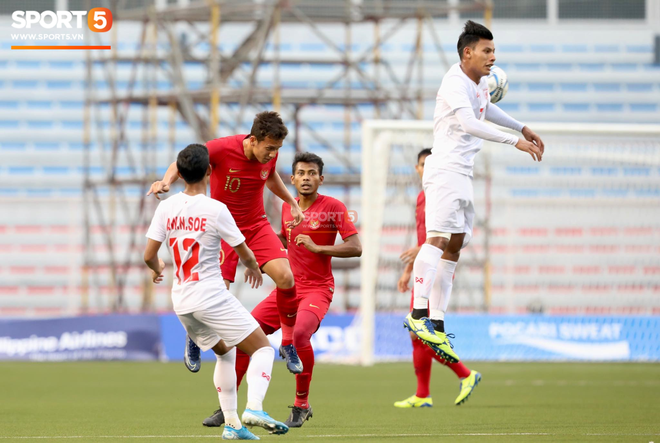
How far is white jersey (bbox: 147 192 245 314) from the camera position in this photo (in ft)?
19.8

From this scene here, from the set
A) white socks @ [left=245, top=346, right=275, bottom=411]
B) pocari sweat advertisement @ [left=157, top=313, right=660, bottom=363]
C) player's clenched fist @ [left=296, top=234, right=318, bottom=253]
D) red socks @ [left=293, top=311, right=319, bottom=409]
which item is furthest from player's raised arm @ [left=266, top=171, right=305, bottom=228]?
pocari sweat advertisement @ [left=157, top=313, right=660, bottom=363]

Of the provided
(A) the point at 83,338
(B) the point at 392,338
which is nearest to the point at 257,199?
(B) the point at 392,338

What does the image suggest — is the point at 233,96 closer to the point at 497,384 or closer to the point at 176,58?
the point at 176,58

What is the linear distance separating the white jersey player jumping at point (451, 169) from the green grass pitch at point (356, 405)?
83 centimetres

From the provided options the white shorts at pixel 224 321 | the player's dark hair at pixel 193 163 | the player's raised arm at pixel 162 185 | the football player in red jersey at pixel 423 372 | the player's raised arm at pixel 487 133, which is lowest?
the football player in red jersey at pixel 423 372

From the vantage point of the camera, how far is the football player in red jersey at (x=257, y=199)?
7203 millimetres

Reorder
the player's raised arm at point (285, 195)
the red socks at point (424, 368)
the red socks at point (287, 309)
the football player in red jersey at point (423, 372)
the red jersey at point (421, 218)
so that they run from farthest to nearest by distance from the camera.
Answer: the red jersey at point (421, 218) → the red socks at point (424, 368) → the football player in red jersey at point (423, 372) → the player's raised arm at point (285, 195) → the red socks at point (287, 309)

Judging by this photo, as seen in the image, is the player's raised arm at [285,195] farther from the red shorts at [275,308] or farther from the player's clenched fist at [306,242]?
the red shorts at [275,308]

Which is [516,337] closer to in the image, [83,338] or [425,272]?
[83,338]

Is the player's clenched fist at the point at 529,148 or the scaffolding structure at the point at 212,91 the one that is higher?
the scaffolding structure at the point at 212,91

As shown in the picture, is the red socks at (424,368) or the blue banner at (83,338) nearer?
the red socks at (424,368)

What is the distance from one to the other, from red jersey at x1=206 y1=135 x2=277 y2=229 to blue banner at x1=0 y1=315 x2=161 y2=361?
33.0 feet

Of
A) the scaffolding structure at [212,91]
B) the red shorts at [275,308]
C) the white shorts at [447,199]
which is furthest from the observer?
the scaffolding structure at [212,91]

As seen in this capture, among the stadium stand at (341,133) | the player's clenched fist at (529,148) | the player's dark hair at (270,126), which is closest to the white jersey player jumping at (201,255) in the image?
the player's dark hair at (270,126)
